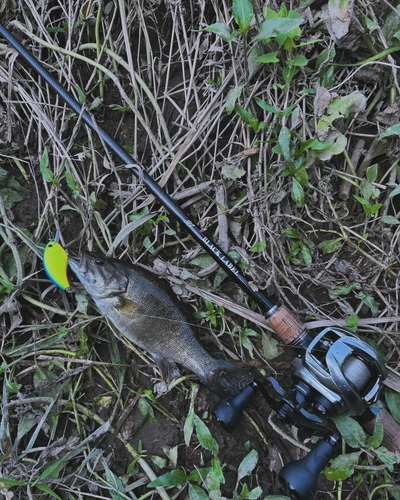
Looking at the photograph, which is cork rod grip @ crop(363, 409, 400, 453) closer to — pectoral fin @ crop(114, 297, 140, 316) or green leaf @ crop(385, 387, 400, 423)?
green leaf @ crop(385, 387, 400, 423)

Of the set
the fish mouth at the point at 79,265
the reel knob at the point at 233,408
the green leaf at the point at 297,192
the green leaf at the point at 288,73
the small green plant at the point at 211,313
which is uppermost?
the green leaf at the point at 288,73

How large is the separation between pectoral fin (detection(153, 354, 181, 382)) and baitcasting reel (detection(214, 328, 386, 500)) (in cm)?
39

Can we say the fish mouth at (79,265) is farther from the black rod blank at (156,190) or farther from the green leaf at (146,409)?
the green leaf at (146,409)

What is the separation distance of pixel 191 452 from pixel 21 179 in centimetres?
198

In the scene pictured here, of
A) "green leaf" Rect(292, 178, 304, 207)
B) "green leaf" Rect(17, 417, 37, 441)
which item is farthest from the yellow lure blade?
"green leaf" Rect(292, 178, 304, 207)

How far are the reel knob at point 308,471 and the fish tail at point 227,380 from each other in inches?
18.5

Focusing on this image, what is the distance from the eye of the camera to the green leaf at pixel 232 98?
2395 millimetres

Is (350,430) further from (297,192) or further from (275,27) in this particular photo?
(275,27)

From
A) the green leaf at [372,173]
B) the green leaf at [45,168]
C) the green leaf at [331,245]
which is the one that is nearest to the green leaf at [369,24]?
the green leaf at [372,173]

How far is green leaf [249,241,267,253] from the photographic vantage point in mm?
2408

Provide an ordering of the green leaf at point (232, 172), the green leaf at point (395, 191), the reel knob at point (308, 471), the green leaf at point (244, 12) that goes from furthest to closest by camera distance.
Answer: the green leaf at point (232, 172) → the green leaf at point (395, 191) → the green leaf at point (244, 12) → the reel knob at point (308, 471)

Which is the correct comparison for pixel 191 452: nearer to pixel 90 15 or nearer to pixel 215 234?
pixel 215 234

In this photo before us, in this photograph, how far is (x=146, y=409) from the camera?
2.35 metres

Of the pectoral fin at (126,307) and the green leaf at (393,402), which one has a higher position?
the pectoral fin at (126,307)
